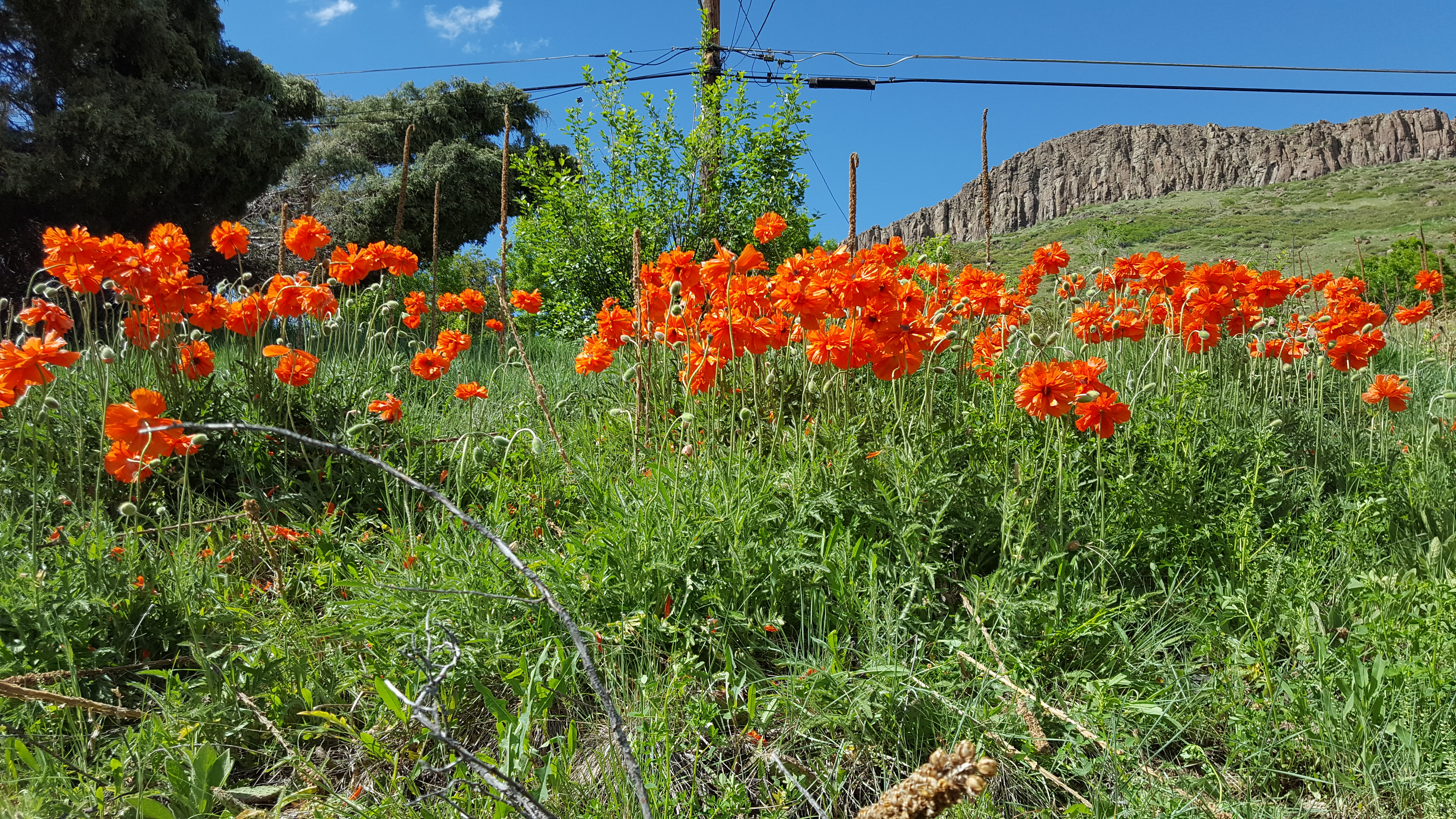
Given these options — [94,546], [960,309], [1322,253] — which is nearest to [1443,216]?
[1322,253]

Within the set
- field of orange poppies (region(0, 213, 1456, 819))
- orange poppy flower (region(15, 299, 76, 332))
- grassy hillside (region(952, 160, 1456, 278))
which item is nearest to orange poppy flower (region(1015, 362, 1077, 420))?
field of orange poppies (region(0, 213, 1456, 819))

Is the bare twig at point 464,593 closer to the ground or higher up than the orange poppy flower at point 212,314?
closer to the ground

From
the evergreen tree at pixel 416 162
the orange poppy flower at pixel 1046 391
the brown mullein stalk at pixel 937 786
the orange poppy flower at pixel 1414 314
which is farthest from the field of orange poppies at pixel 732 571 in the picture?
the evergreen tree at pixel 416 162

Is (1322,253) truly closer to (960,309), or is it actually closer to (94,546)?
(960,309)

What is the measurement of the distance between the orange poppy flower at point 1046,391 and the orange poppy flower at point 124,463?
7.80ft

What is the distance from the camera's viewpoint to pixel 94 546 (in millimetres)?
2016

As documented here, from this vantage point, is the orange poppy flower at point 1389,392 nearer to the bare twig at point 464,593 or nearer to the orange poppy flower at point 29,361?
the bare twig at point 464,593

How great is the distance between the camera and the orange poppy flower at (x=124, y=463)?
2031 millimetres

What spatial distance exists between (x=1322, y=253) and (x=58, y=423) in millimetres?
45089

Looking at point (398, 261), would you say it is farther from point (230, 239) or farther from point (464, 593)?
point (464, 593)

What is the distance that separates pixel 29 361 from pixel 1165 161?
113 m

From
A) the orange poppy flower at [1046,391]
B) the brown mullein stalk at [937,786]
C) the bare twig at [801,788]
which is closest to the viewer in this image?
the brown mullein stalk at [937,786]

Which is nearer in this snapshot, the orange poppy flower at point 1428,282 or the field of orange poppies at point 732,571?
the field of orange poppies at point 732,571

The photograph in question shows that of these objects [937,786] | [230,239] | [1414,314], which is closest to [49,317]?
[230,239]
